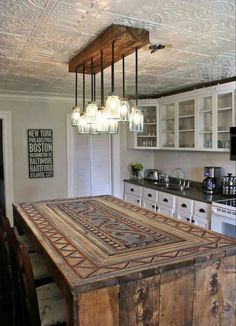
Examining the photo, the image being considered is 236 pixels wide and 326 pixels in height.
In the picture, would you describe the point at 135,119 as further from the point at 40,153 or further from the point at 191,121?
the point at 40,153

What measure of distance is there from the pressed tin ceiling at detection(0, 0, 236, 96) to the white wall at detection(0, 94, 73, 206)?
1.11 meters

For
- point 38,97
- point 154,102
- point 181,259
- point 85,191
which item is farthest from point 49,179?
point 181,259

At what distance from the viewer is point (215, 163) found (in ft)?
13.1

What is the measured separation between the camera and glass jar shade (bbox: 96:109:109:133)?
2.25m

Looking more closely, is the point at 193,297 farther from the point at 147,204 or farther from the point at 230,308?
the point at 147,204

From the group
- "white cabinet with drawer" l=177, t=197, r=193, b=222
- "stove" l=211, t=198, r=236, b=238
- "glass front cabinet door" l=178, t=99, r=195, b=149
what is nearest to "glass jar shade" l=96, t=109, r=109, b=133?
"stove" l=211, t=198, r=236, b=238

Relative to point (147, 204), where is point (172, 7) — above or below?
above

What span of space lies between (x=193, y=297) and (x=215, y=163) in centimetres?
278

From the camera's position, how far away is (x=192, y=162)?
4.42m

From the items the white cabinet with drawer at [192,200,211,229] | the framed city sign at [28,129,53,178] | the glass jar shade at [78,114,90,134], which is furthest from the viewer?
the framed city sign at [28,129,53,178]

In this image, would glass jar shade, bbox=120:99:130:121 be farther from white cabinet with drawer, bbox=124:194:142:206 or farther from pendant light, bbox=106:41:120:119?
white cabinet with drawer, bbox=124:194:142:206

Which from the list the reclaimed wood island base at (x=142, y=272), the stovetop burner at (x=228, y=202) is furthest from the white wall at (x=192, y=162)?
the reclaimed wood island base at (x=142, y=272)

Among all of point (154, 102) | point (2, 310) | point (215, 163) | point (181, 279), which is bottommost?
point (2, 310)

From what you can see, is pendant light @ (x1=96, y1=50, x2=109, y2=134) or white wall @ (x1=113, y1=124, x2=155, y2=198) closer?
pendant light @ (x1=96, y1=50, x2=109, y2=134)
